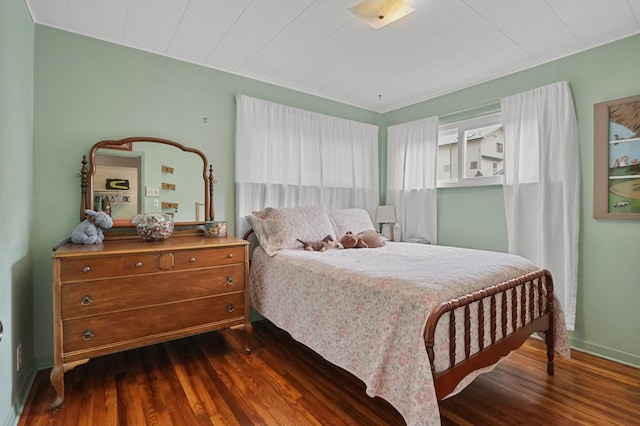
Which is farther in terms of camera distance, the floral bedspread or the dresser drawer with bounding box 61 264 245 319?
the dresser drawer with bounding box 61 264 245 319

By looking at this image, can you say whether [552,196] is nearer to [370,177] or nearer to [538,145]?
[538,145]

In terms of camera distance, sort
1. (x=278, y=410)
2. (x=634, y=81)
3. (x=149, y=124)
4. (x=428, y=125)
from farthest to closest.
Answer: (x=428, y=125)
(x=149, y=124)
(x=634, y=81)
(x=278, y=410)

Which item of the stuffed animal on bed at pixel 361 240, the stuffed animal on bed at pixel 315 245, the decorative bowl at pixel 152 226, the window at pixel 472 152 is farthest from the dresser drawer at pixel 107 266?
the window at pixel 472 152

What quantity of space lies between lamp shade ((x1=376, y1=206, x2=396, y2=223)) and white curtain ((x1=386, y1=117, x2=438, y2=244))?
0.12 meters

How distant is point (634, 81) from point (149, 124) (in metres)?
3.70

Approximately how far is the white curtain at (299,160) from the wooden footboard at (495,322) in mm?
2074

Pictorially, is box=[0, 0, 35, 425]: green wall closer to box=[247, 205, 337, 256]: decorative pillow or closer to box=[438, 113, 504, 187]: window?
box=[247, 205, 337, 256]: decorative pillow

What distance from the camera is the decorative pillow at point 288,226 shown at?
270cm

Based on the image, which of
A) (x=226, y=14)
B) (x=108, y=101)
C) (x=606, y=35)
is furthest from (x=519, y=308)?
(x=108, y=101)

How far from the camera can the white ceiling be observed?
201 cm

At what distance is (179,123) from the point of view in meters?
2.75

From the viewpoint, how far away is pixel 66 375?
210 cm

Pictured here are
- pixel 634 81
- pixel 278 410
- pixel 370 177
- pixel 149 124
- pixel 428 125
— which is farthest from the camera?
pixel 370 177

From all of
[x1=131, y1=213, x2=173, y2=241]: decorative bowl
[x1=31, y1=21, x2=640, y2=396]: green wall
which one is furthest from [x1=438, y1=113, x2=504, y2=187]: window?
[x1=131, y1=213, x2=173, y2=241]: decorative bowl
